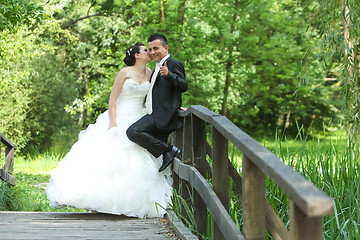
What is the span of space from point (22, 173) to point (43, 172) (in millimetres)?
582

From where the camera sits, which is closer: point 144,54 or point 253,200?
point 253,200

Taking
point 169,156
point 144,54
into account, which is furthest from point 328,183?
point 144,54

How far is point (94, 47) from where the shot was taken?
73.6ft

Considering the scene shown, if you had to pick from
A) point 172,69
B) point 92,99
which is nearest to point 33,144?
point 92,99

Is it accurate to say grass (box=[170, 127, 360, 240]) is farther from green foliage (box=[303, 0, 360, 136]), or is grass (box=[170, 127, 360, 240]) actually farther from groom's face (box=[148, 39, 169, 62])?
groom's face (box=[148, 39, 169, 62])

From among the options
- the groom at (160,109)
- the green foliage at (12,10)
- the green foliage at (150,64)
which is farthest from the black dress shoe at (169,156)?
the green foliage at (150,64)

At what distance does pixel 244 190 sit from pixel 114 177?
118 inches

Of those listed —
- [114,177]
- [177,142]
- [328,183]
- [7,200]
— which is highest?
[177,142]

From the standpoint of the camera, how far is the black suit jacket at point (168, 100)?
505 centimetres

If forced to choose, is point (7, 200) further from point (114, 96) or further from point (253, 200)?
point (253, 200)

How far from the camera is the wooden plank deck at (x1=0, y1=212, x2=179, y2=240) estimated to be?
4141 mm

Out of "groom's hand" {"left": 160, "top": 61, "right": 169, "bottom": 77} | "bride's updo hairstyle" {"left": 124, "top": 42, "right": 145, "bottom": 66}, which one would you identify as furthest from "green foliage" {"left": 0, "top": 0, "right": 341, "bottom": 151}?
"groom's hand" {"left": 160, "top": 61, "right": 169, "bottom": 77}

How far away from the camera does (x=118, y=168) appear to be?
5.23 m

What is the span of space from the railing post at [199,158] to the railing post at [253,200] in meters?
1.49
